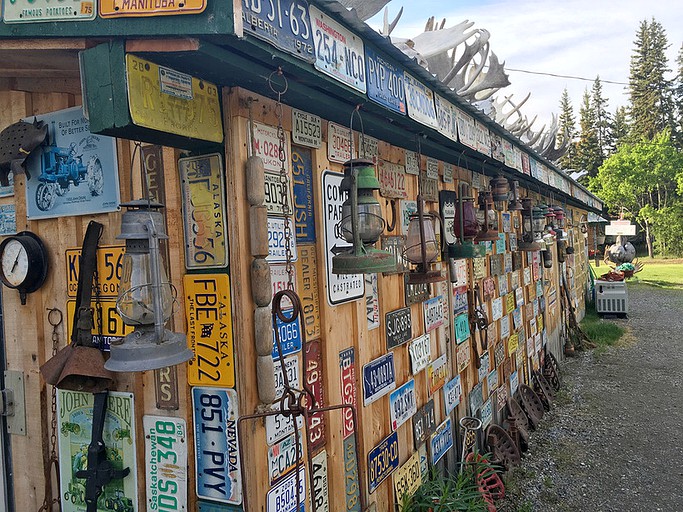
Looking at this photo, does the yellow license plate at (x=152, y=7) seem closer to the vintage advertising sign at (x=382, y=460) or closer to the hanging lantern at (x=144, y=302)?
the hanging lantern at (x=144, y=302)

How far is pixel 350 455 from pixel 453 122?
244 cm

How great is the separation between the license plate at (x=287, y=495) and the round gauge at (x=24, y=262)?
63.8 inches

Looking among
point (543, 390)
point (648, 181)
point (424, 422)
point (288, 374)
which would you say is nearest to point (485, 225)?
point (424, 422)

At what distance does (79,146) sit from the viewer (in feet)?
8.10

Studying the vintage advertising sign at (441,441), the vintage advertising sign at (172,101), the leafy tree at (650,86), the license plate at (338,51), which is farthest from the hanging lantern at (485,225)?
the leafy tree at (650,86)

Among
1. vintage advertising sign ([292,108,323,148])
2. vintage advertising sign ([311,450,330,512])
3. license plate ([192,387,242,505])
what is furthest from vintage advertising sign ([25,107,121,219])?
vintage advertising sign ([311,450,330,512])

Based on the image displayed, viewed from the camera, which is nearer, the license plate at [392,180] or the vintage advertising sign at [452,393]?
the license plate at [392,180]

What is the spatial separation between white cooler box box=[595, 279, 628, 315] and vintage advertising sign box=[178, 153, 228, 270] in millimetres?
15585

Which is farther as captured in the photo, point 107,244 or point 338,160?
point 338,160

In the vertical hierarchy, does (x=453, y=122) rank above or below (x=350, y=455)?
above

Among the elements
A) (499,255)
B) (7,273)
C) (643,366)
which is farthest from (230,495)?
(643,366)

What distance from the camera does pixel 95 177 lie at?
2.42 m

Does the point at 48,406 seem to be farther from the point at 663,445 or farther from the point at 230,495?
the point at 663,445

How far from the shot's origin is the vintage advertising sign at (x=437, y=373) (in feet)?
13.3
